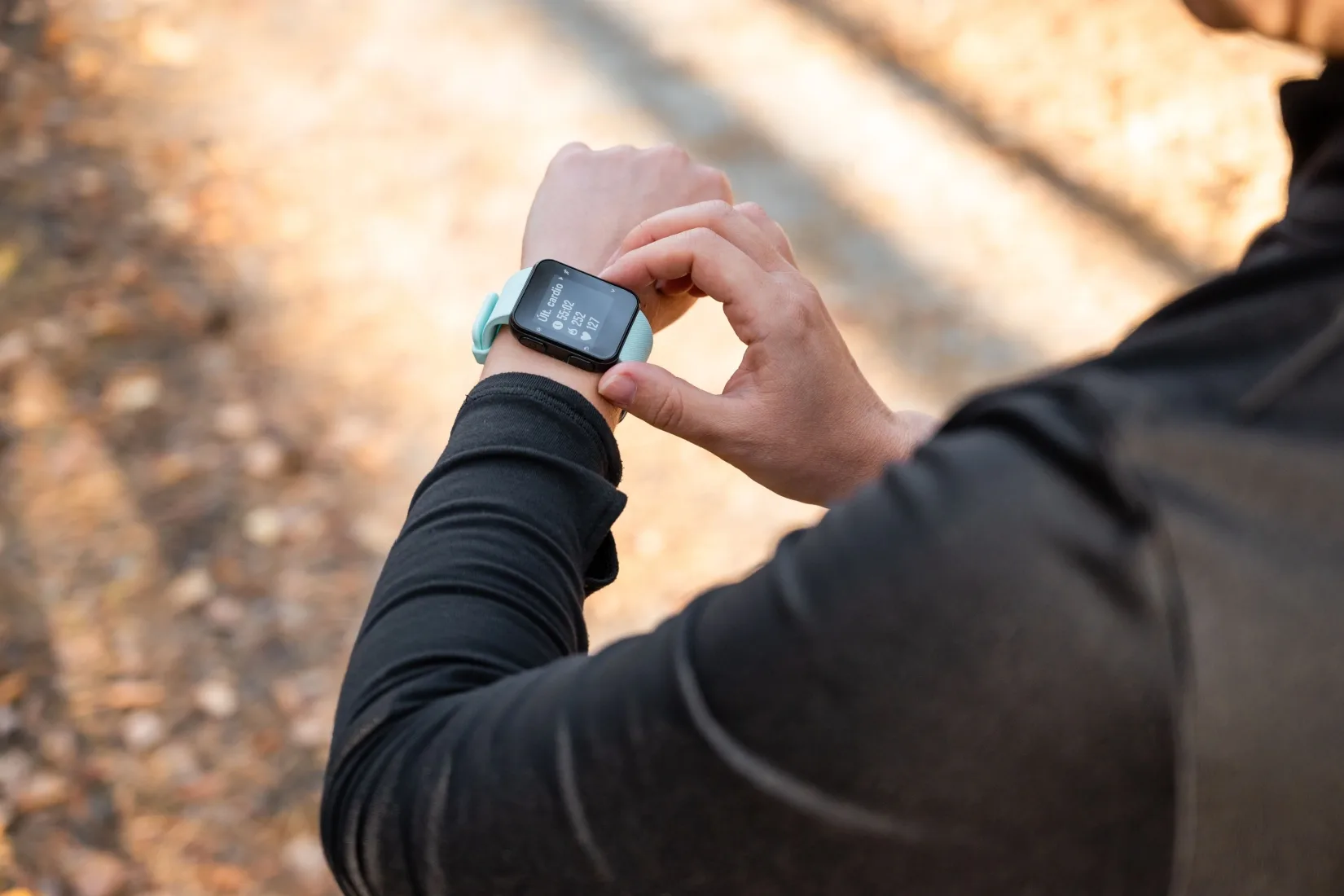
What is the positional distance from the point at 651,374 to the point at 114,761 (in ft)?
5.53

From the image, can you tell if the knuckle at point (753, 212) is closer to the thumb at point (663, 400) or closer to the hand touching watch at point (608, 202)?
the hand touching watch at point (608, 202)

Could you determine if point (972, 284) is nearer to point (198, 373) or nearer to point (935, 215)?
point (935, 215)

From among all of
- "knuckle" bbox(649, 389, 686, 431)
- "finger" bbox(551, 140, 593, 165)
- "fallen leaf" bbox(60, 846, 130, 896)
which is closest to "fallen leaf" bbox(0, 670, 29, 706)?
"fallen leaf" bbox(60, 846, 130, 896)

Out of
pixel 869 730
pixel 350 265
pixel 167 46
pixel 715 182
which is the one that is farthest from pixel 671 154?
pixel 167 46

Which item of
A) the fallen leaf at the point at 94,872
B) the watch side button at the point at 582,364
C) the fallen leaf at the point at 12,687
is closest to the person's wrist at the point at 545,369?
the watch side button at the point at 582,364

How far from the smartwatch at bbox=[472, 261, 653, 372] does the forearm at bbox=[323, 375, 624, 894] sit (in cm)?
20

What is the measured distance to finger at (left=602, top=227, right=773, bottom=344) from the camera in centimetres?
142

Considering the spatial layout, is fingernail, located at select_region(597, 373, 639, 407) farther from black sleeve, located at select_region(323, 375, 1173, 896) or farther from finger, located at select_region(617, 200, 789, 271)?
black sleeve, located at select_region(323, 375, 1173, 896)

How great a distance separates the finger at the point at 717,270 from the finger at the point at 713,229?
0.11ft

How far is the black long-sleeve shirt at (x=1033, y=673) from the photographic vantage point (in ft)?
1.93

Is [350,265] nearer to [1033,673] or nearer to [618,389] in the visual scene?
[618,389]

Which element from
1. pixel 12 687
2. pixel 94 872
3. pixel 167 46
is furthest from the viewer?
pixel 167 46

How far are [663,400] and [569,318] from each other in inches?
6.1

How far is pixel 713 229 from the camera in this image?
1481 mm
